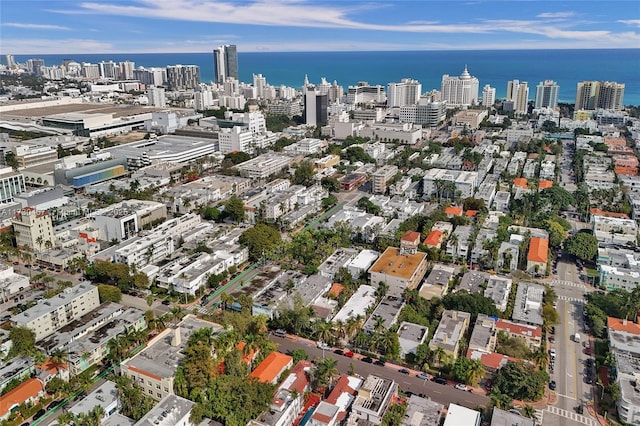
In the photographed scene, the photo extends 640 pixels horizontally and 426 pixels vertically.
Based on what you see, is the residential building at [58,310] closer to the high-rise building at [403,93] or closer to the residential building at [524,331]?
the residential building at [524,331]

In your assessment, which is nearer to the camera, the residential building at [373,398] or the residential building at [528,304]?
Answer: the residential building at [373,398]

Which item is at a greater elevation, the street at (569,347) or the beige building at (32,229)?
the beige building at (32,229)

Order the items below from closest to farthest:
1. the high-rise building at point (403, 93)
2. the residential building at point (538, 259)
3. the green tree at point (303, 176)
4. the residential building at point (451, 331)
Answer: the residential building at point (451, 331), the residential building at point (538, 259), the green tree at point (303, 176), the high-rise building at point (403, 93)

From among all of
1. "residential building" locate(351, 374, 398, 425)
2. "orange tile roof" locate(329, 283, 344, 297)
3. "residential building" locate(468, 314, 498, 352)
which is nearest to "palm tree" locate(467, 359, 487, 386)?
"residential building" locate(468, 314, 498, 352)

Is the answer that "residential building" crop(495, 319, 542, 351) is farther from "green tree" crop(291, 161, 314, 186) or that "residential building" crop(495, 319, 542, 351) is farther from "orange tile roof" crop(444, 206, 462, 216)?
"green tree" crop(291, 161, 314, 186)

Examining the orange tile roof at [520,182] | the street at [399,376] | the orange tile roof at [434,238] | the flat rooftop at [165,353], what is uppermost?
the orange tile roof at [520,182]

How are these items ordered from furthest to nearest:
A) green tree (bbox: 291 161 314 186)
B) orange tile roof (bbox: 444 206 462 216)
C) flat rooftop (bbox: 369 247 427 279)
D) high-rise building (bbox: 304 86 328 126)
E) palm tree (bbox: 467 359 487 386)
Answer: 1. high-rise building (bbox: 304 86 328 126)
2. green tree (bbox: 291 161 314 186)
3. orange tile roof (bbox: 444 206 462 216)
4. flat rooftop (bbox: 369 247 427 279)
5. palm tree (bbox: 467 359 487 386)

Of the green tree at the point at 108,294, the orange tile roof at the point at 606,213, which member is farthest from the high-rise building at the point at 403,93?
the green tree at the point at 108,294
